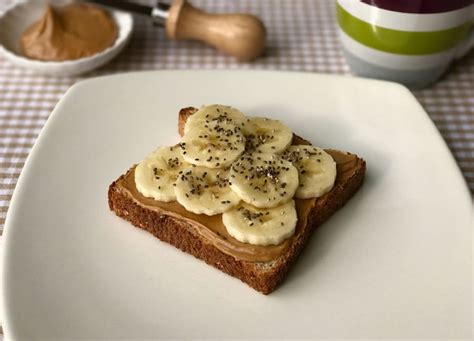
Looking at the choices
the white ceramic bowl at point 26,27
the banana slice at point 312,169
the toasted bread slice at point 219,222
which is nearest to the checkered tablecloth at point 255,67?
the white ceramic bowl at point 26,27

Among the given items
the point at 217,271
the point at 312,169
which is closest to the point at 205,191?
the point at 217,271

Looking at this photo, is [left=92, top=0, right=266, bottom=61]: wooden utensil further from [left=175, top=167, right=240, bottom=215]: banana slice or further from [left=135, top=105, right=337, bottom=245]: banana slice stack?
[left=175, top=167, right=240, bottom=215]: banana slice

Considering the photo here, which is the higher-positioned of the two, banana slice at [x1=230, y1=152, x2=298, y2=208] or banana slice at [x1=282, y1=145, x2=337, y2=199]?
banana slice at [x1=230, y1=152, x2=298, y2=208]

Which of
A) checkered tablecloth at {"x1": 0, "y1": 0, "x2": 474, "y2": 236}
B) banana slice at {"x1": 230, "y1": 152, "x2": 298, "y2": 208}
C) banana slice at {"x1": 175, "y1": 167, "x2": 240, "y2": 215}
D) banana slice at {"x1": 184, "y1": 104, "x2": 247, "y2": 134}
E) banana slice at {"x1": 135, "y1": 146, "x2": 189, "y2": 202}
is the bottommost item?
A: checkered tablecloth at {"x1": 0, "y1": 0, "x2": 474, "y2": 236}

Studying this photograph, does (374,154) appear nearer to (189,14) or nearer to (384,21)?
(384,21)

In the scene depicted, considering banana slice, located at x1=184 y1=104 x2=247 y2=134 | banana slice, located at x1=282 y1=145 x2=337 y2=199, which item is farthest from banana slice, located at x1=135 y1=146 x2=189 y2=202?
banana slice, located at x1=282 y1=145 x2=337 y2=199

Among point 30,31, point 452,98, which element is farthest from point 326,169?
point 30,31

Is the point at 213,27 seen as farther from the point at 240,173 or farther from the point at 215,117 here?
the point at 240,173
